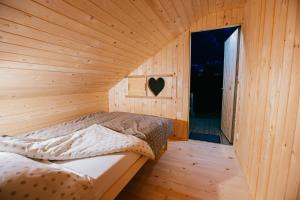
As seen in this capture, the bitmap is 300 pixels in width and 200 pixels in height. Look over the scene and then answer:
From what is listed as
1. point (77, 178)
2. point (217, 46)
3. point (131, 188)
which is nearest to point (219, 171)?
point (131, 188)

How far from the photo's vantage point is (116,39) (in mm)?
1801

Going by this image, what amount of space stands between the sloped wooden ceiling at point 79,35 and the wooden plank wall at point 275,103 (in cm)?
98

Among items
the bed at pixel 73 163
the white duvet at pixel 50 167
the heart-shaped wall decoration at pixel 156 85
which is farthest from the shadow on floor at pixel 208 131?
the white duvet at pixel 50 167

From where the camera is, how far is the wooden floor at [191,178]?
57.1 inches

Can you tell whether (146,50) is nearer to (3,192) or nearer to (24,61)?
(24,61)

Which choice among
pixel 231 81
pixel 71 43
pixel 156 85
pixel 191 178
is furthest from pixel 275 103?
pixel 156 85

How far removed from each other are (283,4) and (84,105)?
9.47ft

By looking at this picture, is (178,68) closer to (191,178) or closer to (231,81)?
(231,81)

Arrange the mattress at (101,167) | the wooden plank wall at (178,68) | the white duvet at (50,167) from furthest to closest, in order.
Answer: the wooden plank wall at (178,68) → the mattress at (101,167) → the white duvet at (50,167)

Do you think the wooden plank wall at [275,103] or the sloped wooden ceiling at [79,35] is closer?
the wooden plank wall at [275,103]

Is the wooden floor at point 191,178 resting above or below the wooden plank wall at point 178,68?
below

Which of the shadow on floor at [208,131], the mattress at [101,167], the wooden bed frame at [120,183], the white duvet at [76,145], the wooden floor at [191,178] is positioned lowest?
the wooden floor at [191,178]

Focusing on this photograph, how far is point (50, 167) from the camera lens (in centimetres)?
83

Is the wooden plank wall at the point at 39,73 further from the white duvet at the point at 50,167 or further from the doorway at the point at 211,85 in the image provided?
the doorway at the point at 211,85
